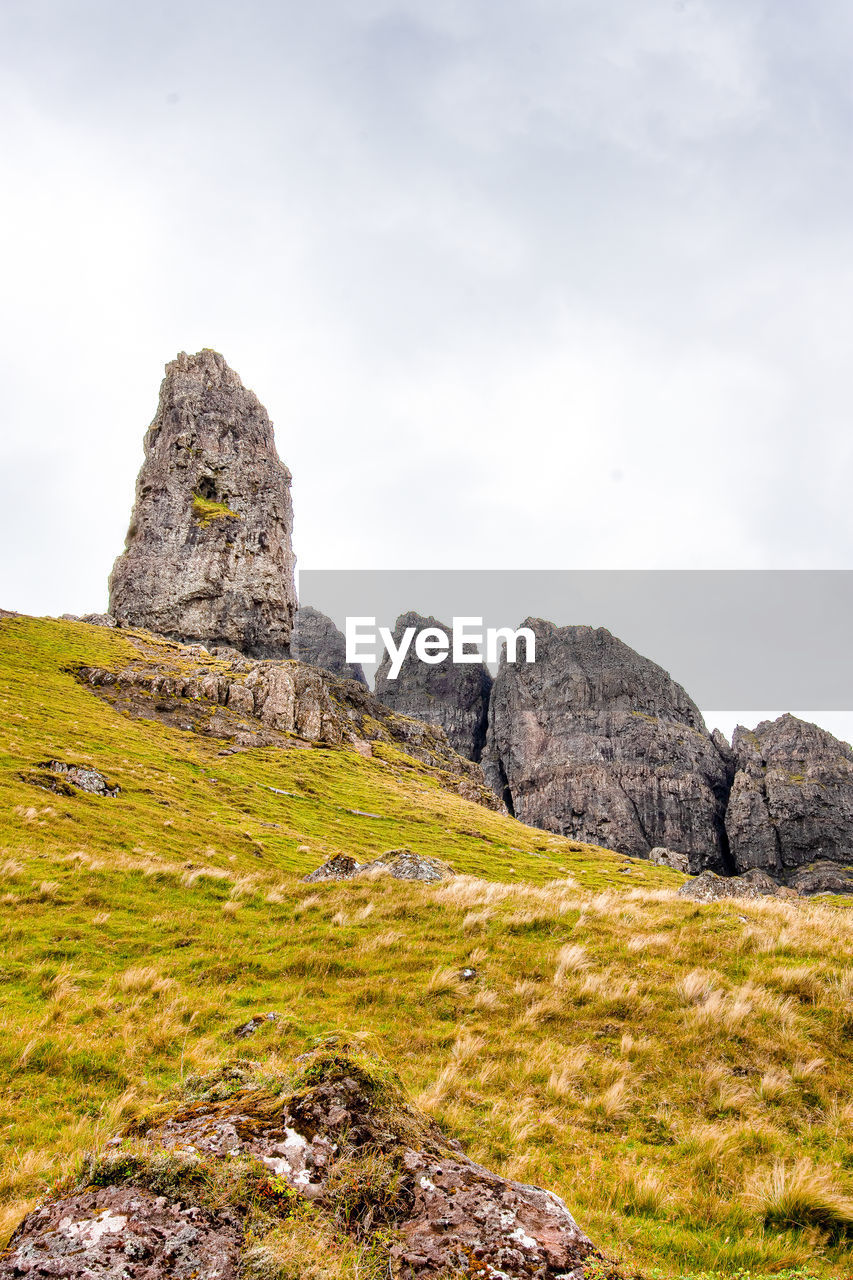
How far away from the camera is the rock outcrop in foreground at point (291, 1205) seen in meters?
3.27

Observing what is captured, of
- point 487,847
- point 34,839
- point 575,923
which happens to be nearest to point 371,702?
point 487,847

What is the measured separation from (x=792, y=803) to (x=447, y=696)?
88806mm

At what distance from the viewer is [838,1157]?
6.43m

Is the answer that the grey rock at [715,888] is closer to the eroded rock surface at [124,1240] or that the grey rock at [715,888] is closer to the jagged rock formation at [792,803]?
the eroded rock surface at [124,1240]

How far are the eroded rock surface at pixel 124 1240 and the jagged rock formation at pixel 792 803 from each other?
141m

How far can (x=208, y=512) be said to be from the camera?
11538cm

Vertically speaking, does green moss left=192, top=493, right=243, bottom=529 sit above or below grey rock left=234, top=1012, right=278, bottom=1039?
above

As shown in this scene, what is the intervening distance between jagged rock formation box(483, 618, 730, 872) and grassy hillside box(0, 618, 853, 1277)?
398 ft

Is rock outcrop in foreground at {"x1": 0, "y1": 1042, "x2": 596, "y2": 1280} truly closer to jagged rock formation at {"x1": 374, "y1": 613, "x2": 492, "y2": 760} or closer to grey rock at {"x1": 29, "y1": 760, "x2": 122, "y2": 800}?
grey rock at {"x1": 29, "y1": 760, "x2": 122, "y2": 800}

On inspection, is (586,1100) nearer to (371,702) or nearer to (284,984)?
(284,984)

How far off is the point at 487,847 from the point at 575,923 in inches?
1629

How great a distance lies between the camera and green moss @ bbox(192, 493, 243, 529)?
113875 millimetres

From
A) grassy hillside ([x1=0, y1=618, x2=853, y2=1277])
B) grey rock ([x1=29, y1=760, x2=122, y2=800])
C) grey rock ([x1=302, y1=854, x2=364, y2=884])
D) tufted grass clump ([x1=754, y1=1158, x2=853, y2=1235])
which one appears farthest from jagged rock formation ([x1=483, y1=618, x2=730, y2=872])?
tufted grass clump ([x1=754, y1=1158, x2=853, y2=1235])

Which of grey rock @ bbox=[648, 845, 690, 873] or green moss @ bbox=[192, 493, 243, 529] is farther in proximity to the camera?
green moss @ bbox=[192, 493, 243, 529]
